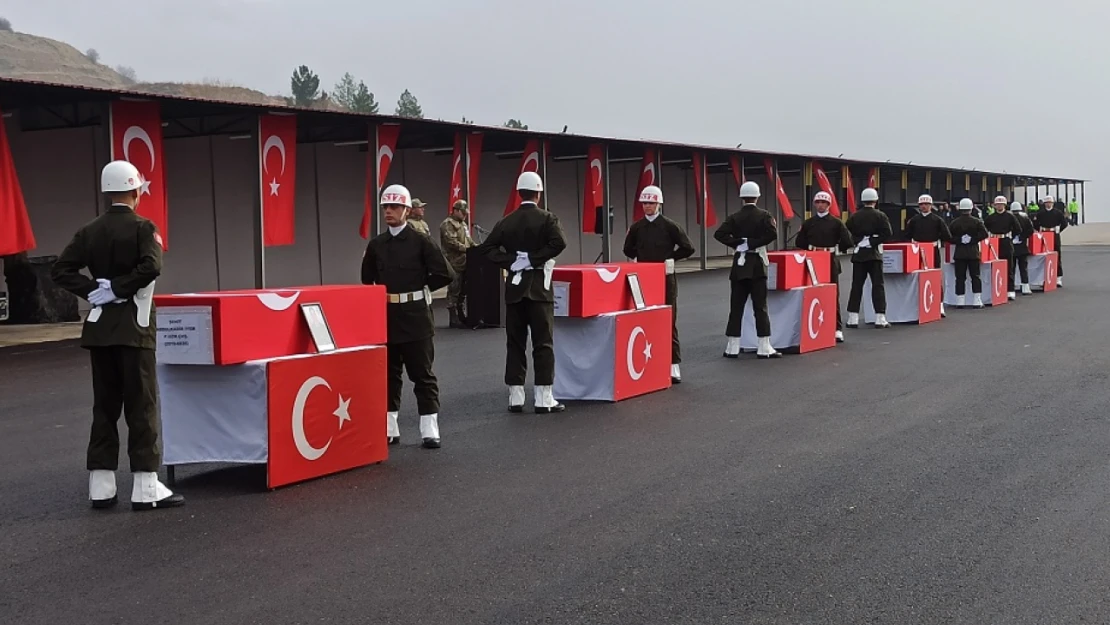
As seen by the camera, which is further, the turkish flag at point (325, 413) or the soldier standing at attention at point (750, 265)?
the soldier standing at attention at point (750, 265)

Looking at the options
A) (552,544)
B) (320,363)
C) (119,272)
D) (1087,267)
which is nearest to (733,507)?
(552,544)

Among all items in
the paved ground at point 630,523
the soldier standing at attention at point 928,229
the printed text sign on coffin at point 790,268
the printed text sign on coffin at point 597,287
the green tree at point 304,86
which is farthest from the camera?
the green tree at point 304,86

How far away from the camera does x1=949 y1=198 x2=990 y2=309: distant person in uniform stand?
74.3 feet

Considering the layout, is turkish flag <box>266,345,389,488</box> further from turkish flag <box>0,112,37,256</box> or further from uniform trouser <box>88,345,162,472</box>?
turkish flag <box>0,112,37,256</box>

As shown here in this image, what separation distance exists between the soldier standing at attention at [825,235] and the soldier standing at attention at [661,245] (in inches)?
167

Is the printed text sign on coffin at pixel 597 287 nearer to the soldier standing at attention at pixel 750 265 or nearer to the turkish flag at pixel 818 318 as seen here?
the soldier standing at attention at pixel 750 265

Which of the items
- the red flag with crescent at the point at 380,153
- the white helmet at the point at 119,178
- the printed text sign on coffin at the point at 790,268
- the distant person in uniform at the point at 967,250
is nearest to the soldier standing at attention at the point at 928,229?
the distant person in uniform at the point at 967,250

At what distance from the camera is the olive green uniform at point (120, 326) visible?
7129mm

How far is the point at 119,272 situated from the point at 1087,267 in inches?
1406

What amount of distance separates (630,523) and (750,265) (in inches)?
332

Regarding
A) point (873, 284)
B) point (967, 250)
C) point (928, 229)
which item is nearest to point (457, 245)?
point (873, 284)

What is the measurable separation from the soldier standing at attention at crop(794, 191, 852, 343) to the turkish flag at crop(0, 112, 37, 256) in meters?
10.9

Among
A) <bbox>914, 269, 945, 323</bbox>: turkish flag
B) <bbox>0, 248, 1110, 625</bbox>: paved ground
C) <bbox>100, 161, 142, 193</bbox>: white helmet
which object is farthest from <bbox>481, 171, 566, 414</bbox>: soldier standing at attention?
<bbox>914, 269, 945, 323</bbox>: turkish flag

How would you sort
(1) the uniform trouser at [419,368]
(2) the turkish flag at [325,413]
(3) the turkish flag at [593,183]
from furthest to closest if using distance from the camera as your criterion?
(3) the turkish flag at [593,183] < (1) the uniform trouser at [419,368] < (2) the turkish flag at [325,413]
